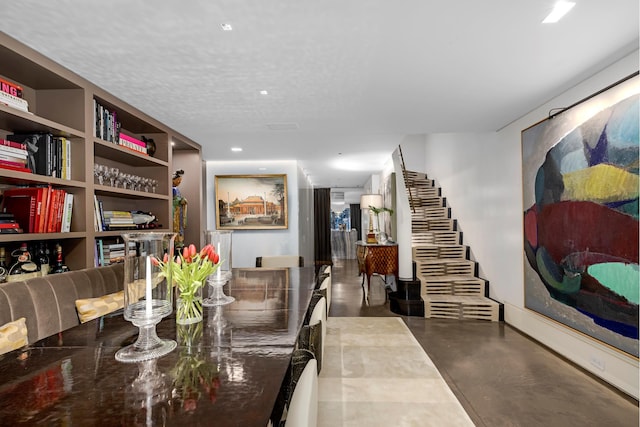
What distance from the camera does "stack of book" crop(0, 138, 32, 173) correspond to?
193 centimetres

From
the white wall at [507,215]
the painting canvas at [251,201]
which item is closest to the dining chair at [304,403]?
the white wall at [507,215]

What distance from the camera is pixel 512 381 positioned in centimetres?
256

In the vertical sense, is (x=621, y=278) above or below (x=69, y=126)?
below

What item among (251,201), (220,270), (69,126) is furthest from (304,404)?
(251,201)

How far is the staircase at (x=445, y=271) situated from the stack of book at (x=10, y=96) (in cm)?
439

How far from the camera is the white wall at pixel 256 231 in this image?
5.85m

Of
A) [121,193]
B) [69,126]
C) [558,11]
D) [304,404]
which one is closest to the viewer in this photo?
[304,404]

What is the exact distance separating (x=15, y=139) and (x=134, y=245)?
184cm

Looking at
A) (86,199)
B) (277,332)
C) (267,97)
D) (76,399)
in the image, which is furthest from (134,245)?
(267,97)

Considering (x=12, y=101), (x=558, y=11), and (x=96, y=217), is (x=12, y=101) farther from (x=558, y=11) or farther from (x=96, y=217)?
(x=558, y=11)

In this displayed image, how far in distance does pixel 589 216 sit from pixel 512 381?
1428 mm

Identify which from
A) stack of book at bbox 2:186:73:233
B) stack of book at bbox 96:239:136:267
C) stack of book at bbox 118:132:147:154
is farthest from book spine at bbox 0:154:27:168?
stack of book at bbox 118:132:147:154

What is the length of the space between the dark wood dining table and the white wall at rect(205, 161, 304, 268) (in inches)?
168

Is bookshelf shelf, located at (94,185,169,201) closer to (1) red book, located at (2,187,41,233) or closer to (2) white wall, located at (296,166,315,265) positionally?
(1) red book, located at (2,187,41,233)
